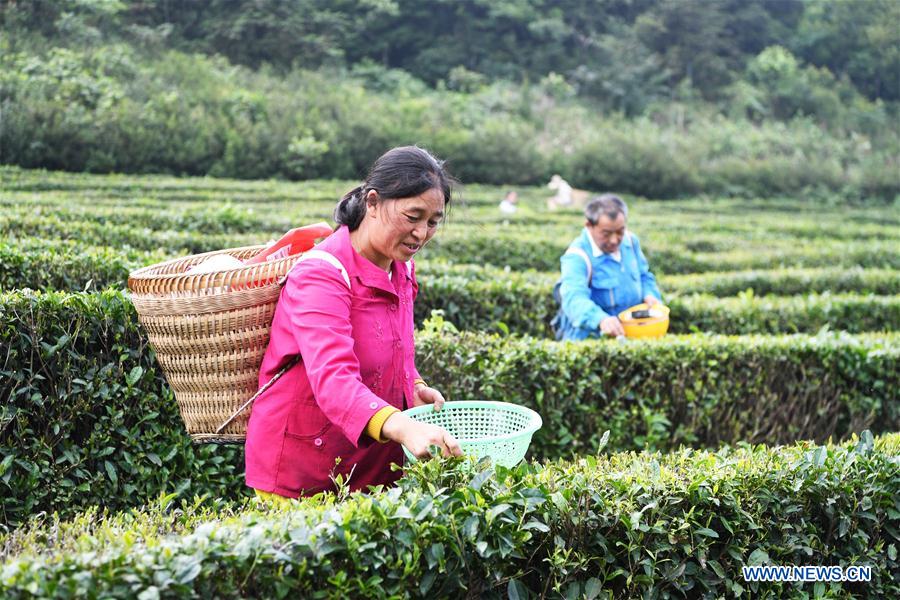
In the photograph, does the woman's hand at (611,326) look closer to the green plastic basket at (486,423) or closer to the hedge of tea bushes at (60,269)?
the green plastic basket at (486,423)

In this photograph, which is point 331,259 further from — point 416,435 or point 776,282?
point 776,282

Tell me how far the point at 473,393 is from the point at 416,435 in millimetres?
2289

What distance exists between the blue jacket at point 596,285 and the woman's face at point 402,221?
107 inches

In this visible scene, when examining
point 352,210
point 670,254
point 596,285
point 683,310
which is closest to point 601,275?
point 596,285

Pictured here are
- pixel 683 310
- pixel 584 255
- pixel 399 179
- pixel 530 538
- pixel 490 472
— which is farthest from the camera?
Answer: pixel 683 310

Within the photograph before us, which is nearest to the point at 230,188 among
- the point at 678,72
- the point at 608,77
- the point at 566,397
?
the point at 566,397

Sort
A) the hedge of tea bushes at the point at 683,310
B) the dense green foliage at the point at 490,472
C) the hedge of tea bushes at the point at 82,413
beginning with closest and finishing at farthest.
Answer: the dense green foliage at the point at 490,472 < the hedge of tea bushes at the point at 82,413 < the hedge of tea bushes at the point at 683,310

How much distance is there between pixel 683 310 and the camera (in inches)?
284

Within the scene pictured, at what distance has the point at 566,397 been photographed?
4.74 metres

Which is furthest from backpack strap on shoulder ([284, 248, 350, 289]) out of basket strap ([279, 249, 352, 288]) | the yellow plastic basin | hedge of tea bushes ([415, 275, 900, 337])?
hedge of tea bushes ([415, 275, 900, 337])

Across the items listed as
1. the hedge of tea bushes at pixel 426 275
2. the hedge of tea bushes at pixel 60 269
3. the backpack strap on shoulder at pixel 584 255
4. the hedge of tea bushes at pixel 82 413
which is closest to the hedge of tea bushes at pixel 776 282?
the hedge of tea bushes at pixel 426 275

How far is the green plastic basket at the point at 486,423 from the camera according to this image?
2494 mm

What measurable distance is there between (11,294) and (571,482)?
2430mm

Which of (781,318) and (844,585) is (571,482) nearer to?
(844,585)
